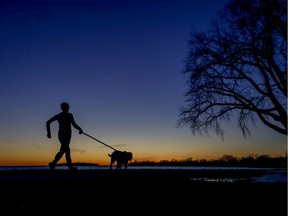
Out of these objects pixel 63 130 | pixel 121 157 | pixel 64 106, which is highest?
pixel 64 106

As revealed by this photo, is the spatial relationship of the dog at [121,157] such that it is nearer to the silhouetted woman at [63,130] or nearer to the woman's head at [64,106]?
the silhouetted woman at [63,130]

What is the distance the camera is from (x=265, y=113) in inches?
675

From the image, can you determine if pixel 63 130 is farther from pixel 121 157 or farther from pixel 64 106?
pixel 121 157

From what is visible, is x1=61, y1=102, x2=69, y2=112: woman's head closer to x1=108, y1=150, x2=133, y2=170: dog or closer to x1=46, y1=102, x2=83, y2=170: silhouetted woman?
x1=46, y1=102, x2=83, y2=170: silhouetted woman

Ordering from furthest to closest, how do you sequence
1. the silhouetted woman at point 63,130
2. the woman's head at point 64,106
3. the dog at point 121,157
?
the dog at point 121,157
the woman's head at point 64,106
the silhouetted woman at point 63,130

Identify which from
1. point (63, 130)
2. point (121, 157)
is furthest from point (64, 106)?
point (121, 157)

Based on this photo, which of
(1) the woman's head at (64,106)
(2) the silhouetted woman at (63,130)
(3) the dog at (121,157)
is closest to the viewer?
(2) the silhouetted woman at (63,130)

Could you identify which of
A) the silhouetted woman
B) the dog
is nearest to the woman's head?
the silhouetted woman

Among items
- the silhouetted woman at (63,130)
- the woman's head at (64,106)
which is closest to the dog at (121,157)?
the silhouetted woman at (63,130)
